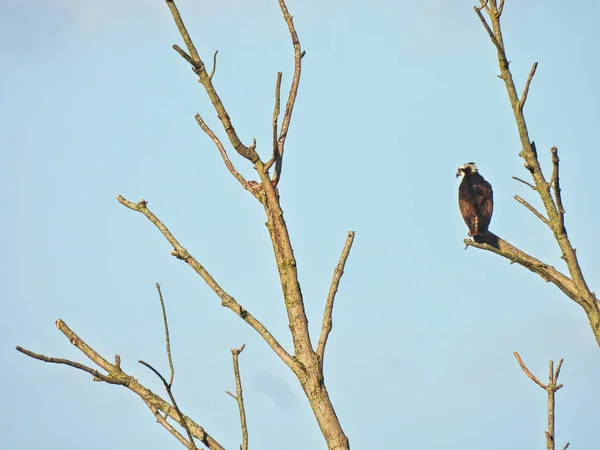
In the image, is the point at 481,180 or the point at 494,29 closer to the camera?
the point at 494,29

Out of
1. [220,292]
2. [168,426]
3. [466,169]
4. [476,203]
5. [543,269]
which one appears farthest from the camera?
[466,169]

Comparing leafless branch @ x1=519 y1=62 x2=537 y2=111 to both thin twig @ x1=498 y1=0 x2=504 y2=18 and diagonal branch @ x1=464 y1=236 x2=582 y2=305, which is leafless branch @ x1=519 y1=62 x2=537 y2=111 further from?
diagonal branch @ x1=464 y1=236 x2=582 y2=305

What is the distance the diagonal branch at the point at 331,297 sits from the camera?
475cm

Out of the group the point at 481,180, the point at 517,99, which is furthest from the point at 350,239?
the point at 481,180

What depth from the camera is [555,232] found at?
541 cm

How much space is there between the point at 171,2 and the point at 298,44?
126 cm

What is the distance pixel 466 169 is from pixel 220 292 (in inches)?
545

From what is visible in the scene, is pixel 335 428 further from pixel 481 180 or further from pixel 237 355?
pixel 481 180

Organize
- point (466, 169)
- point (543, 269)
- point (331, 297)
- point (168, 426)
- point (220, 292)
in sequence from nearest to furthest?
point (168, 426) → point (220, 292) → point (331, 297) → point (543, 269) → point (466, 169)

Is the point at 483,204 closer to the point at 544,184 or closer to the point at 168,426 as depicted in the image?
the point at 544,184

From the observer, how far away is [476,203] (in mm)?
14750

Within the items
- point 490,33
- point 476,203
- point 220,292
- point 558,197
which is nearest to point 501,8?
point 490,33

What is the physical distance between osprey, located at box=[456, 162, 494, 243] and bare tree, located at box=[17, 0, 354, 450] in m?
8.21

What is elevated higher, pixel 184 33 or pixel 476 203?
pixel 476 203
